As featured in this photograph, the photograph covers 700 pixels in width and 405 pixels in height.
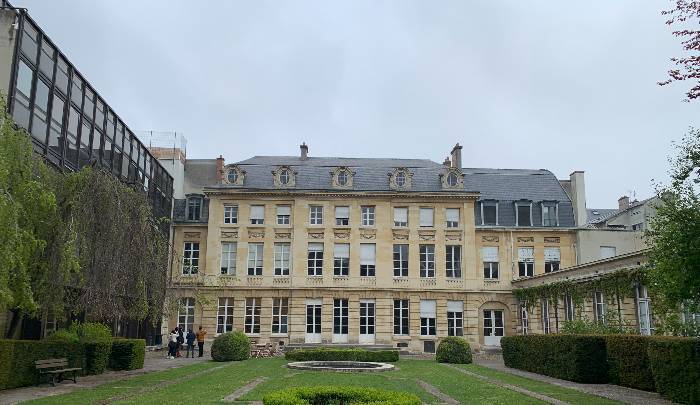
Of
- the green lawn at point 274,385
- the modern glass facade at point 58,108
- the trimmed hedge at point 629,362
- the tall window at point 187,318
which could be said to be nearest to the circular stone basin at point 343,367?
the green lawn at point 274,385

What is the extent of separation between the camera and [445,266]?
35.9 metres

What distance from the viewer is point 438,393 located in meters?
15.5

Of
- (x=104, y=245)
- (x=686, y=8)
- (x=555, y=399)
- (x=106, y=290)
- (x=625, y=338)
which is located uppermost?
(x=686, y=8)

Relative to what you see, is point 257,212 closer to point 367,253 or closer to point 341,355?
point 367,253

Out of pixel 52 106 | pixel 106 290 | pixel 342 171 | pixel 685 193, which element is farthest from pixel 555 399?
pixel 342 171

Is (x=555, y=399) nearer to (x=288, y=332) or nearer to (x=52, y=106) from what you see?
(x=52, y=106)

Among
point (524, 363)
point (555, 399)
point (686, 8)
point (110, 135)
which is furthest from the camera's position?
point (110, 135)

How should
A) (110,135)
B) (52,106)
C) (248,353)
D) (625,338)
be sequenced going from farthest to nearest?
(248,353) → (110,135) → (52,106) → (625,338)

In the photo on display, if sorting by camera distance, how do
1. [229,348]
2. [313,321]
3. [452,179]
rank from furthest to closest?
1. [452,179]
2. [313,321]
3. [229,348]

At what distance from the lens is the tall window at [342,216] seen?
3647cm

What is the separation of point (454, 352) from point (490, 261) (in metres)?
10.5

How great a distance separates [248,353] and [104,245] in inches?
530

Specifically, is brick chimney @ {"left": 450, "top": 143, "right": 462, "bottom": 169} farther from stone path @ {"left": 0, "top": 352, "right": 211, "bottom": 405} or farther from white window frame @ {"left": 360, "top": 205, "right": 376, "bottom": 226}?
stone path @ {"left": 0, "top": 352, "right": 211, "bottom": 405}

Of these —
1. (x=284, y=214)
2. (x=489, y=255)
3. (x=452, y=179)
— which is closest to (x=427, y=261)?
(x=489, y=255)
